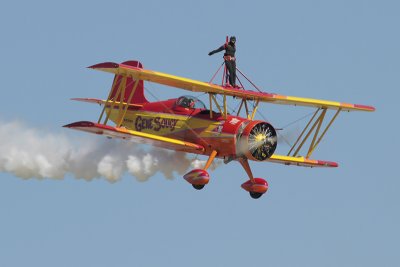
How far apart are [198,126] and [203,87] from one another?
1.36 meters

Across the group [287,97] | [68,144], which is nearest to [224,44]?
[287,97]

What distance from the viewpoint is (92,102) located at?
4438 cm

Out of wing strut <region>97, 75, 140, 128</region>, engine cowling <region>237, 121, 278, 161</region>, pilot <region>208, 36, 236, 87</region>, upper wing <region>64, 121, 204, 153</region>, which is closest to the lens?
upper wing <region>64, 121, 204, 153</region>

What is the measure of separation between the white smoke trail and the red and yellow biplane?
2.74 feet

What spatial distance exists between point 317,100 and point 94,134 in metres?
7.54

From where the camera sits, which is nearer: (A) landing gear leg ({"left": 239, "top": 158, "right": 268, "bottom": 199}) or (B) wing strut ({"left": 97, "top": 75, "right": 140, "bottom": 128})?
(B) wing strut ({"left": 97, "top": 75, "right": 140, "bottom": 128})

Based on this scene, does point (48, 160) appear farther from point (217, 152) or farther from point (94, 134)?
point (217, 152)

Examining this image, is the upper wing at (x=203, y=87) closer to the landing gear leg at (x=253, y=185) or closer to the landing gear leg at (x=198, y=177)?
the landing gear leg at (x=253, y=185)

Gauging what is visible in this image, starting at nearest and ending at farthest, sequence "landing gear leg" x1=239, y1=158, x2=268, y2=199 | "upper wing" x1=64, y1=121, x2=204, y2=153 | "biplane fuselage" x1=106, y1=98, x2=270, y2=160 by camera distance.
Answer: "upper wing" x1=64, y1=121, x2=204, y2=153 → "biplane fuselage" x1=106, y1=98, x2=270, y2=160 → "landing gear leg" x1=239, y1=158, x2=268, y2=199

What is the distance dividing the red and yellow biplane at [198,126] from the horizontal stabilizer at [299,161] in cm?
3

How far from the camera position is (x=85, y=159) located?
4312 cm

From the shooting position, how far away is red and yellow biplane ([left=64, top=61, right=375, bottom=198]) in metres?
39.8

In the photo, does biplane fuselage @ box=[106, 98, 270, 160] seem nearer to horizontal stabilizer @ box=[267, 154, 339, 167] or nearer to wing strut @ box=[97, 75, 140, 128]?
wing strut @ box=[97, 75, 140, 128]

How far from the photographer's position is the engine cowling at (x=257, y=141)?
133 feet
